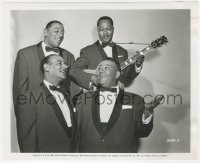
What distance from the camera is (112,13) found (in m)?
1.44

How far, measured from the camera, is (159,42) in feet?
4.71

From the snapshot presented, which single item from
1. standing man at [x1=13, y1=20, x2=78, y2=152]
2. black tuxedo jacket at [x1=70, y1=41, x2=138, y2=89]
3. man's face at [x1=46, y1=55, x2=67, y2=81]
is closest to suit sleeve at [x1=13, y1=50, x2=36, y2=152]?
standing man at [x1=13, y1=20, x2=78, y2=152]

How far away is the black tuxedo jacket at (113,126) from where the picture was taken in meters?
1.42

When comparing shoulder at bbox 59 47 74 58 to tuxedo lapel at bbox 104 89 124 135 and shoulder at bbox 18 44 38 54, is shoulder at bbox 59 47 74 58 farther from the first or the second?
tuxedo lapel at bbox 104 89 124 135

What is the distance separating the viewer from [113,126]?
1424 millimetres

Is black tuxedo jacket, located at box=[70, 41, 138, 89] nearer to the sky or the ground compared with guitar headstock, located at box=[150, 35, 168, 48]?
nearer to the ground

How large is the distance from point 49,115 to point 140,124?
1.24 ft

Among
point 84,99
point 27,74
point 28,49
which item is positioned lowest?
point 84,99

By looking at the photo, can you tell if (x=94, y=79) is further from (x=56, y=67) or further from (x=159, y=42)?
(x=159, y=42)

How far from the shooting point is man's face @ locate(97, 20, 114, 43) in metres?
1.44

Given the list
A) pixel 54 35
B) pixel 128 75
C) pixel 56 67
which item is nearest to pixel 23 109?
pixel 56 67

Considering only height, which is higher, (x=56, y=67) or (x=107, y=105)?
(x=56, y=67)
